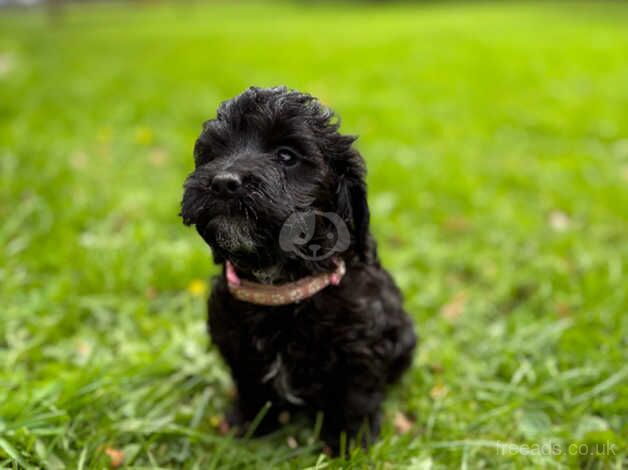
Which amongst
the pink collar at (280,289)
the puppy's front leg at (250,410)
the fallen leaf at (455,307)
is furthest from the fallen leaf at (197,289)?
the fallen leaf at (455,307)

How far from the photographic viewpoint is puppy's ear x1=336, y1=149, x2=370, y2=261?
218cm

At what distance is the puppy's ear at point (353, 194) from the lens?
2.18m

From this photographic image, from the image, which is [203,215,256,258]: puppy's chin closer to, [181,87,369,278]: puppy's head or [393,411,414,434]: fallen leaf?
[181,87,369,278]: puppy's head

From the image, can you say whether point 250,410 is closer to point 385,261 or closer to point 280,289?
point 280,289

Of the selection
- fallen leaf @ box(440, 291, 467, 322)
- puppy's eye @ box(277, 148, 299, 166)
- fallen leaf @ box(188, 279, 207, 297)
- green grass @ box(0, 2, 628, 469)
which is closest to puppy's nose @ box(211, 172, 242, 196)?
puppy's eye @ box(277, 148, 299, 166)

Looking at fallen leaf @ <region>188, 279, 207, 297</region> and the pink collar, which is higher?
the pink collar

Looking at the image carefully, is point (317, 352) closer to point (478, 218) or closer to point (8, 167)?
point (478, 218)

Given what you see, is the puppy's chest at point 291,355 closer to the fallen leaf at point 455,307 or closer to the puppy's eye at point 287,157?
the puppy's eye at point 287,157

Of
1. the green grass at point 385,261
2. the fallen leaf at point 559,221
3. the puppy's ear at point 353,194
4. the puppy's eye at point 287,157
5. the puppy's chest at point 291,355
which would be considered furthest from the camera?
the fallen leaf at point 559,221

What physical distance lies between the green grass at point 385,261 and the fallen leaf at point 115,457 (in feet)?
0.09

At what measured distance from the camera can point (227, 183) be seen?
1.82 meters

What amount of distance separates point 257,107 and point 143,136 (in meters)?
4.30

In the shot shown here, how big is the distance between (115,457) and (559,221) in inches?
151

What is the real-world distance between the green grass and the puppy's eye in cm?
127
